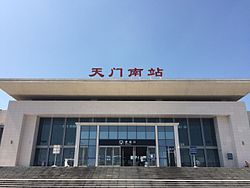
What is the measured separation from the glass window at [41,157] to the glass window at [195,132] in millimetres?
14419

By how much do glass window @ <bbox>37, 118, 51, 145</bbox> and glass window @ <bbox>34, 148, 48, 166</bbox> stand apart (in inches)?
26.8

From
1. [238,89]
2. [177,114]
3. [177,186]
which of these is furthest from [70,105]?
[238,89]

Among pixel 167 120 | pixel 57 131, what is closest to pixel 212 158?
pixel 167 120

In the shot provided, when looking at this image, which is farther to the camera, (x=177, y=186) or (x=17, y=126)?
(x=17, y=126)

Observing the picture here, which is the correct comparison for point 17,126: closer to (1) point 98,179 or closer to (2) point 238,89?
(1) point 98,179

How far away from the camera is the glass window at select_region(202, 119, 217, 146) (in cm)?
2168

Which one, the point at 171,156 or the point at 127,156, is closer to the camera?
the point at 171,156

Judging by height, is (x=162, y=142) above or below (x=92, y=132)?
below

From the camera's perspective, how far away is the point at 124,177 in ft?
46.9

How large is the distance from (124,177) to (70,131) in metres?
9.46

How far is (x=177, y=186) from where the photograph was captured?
13.0m

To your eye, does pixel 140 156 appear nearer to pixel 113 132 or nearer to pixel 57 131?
pixel 113 132

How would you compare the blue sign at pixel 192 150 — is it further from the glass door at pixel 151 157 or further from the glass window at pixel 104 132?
the glass window at pixel 104 132

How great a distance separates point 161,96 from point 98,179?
11.8 metres
